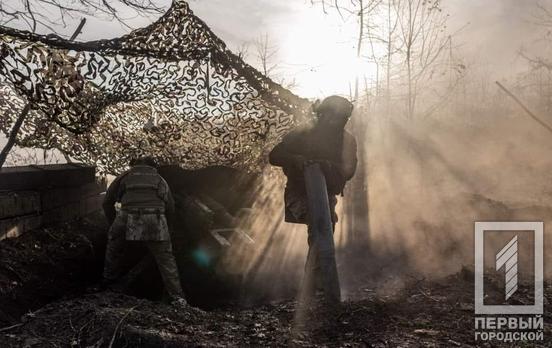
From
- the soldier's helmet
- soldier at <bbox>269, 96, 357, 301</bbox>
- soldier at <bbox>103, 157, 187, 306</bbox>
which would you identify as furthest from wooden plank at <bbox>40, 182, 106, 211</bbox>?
the soldier's helmet

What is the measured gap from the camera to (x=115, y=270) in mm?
5797

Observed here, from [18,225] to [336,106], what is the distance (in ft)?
13.4

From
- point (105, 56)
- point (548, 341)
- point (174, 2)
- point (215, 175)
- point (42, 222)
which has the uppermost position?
point (174, 2)

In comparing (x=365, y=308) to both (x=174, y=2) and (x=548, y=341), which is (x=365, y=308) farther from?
(x=174, y=2)

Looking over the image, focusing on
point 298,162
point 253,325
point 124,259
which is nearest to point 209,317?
point 253,325

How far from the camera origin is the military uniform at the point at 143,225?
564 cm

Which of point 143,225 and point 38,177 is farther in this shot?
point 38,177

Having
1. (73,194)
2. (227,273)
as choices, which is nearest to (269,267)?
(227,273)

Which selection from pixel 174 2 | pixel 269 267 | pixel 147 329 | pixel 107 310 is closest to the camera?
pixel 147 329

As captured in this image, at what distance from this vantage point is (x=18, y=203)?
5730mm

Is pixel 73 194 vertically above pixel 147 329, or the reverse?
pixel 73 194

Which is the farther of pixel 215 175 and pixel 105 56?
pixel 215 175

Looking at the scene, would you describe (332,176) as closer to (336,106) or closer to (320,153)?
(320,153)

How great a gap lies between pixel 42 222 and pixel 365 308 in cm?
448
